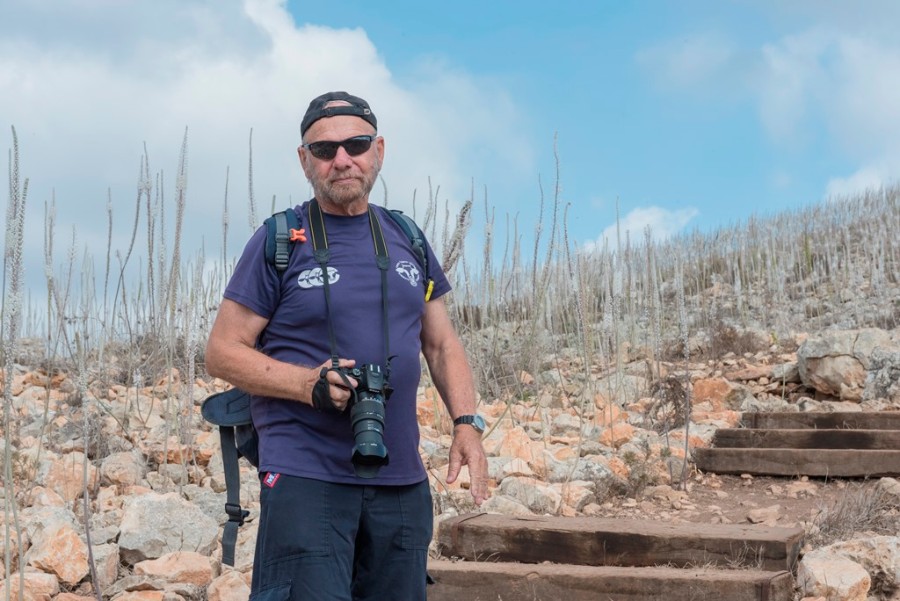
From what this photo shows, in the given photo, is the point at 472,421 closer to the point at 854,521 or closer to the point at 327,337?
the point at 327,337

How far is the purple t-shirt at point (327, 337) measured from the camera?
2035 mm

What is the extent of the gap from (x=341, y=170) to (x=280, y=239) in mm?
222

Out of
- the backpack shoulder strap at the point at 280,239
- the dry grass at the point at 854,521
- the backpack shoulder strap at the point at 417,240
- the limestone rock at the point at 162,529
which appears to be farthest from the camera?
the dry grass at the point at 854,521

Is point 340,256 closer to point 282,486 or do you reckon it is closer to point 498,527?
point 282,486

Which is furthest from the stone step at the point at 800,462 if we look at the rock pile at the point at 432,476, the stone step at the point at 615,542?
the stone step at the point at 615,542

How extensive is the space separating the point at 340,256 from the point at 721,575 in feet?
6.56

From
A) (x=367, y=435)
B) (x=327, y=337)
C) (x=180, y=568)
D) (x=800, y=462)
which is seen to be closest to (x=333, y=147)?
(x=327, y=337)

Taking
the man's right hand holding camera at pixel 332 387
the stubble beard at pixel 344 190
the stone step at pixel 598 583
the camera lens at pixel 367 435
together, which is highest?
the stubble beard at pixel 344 190

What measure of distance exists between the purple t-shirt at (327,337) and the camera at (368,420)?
48mm

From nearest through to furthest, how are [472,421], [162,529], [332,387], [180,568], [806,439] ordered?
[332,387], [472,421], [180,568], [162,529], [806,439]

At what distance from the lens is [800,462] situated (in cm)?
623

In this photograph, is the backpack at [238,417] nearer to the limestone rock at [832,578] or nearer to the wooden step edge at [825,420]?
the limestone rock at [832,578]

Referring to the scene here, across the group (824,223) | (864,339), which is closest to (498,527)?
(864,339)

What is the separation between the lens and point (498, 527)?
12.8 ft
